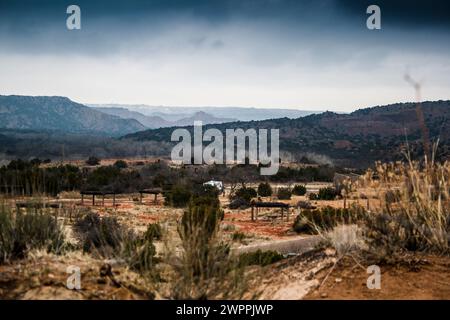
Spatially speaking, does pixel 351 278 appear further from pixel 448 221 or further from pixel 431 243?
pixel 448 221

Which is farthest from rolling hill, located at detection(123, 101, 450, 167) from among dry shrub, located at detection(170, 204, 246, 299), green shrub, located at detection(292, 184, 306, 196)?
dry shrub, located at detection(170, 204, 246, 299)

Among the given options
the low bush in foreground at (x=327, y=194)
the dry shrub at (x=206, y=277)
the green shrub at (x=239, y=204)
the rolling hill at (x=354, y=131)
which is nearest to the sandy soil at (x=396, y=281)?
the dry shrub at (x=206, y=277)

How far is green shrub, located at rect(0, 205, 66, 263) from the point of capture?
24.1 ft

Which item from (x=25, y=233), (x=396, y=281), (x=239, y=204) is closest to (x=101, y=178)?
(x=239, y=204)

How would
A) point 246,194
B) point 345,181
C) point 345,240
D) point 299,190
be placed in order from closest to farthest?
point 345,240 < point 345,181 < point 246,194 < point 299,190

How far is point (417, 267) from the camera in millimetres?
6508

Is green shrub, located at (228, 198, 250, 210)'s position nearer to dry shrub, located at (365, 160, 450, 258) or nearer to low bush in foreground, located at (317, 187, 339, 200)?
low bush in foreground, located at (317, 187, 339, 200)

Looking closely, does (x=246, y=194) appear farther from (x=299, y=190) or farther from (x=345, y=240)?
(x=345, y=240)

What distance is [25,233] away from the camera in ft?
25.2

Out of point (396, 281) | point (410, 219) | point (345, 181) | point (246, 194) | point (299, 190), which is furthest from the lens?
point (299, 190)

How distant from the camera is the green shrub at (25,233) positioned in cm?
734

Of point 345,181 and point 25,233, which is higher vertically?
point 345,181

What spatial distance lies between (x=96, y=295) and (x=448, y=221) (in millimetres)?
5098
